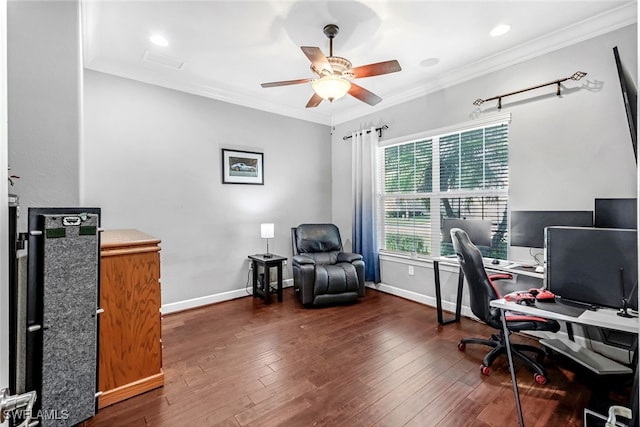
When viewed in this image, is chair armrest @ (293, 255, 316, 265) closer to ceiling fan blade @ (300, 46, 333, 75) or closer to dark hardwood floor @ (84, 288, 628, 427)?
dark hardwood floor @ (84, 288, 628, 427)

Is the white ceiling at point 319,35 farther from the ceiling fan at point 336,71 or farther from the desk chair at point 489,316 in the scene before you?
the desk chair at point 489,316

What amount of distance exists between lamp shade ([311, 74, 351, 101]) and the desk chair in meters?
1.50

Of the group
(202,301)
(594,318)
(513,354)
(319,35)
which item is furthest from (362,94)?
(202,301)

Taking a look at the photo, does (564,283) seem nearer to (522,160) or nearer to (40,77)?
(522,160)

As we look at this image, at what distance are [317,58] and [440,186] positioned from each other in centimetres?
229

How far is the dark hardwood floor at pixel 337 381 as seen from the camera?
1800 millimetres

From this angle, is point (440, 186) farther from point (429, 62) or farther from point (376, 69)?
point (376, 69)

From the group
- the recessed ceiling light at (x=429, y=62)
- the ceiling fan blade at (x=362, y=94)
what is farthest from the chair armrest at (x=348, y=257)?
the recessed ceiling light at (x=429, y=62)

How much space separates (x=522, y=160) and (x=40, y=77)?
3.85 metres

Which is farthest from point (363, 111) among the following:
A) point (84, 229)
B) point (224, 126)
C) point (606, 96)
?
point (84, 229)

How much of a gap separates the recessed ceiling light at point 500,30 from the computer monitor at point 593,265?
75.1 inches

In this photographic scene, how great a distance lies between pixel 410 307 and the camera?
3725 mm

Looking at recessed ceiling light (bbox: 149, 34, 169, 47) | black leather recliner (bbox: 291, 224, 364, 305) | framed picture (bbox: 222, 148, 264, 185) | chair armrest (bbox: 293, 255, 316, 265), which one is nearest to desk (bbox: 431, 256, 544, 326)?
black leather recliner (bbox: 291, 224, 364, 305)

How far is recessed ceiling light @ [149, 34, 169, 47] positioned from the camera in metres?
2.73
